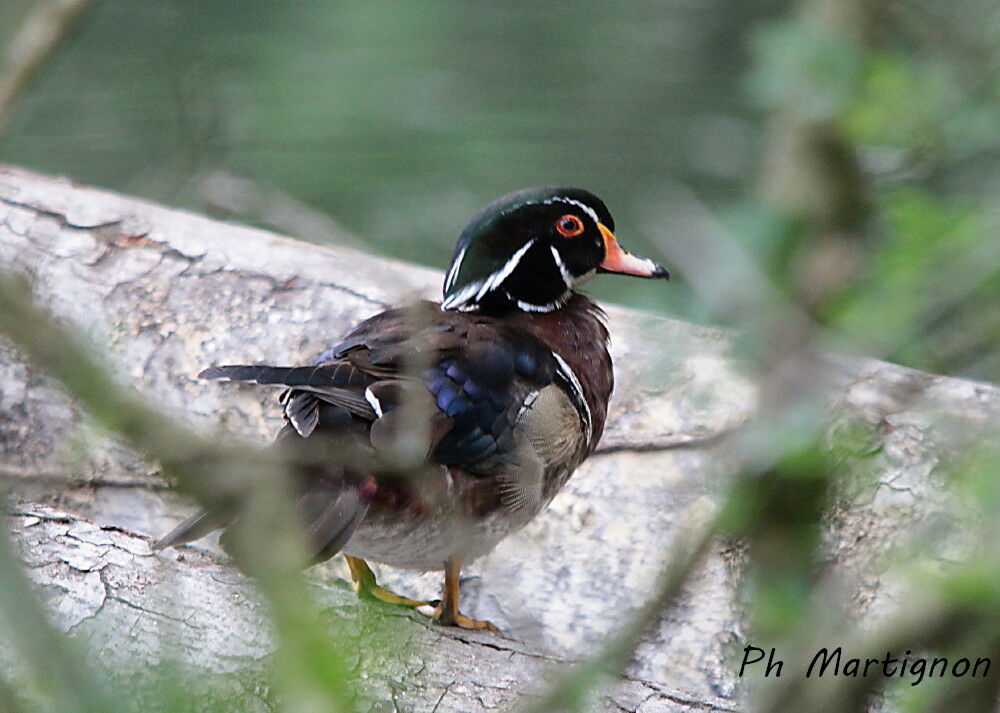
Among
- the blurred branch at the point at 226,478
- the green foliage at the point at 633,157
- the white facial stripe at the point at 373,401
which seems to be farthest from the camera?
the white facial stripe at the point at 373,401

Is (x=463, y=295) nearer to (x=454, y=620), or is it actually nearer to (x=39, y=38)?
(x=454, y=620)

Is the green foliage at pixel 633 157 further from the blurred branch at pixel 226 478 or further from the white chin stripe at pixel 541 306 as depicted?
the white chin stripe at pixel 541 306

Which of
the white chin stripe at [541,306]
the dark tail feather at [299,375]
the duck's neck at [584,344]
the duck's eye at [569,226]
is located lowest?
the duck's neck at [584,344]

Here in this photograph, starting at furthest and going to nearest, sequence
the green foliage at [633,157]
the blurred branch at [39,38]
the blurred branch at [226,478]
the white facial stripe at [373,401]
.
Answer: the white facial stripe at [373,401]
the blurred branch at [39,38]
the green foliage at [633,157]
the blurred branch at [226,478]

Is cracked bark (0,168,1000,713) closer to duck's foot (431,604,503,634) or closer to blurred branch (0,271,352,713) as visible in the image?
duck's foot (431,604,503,634)

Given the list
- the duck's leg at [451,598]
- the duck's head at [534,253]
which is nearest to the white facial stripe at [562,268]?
the duck's head at [534,253]

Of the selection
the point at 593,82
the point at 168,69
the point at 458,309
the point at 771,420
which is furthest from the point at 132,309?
the point at 771,420

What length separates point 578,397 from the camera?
67.0 inches

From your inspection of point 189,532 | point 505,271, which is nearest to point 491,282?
point 505,271

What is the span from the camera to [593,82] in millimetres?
2928

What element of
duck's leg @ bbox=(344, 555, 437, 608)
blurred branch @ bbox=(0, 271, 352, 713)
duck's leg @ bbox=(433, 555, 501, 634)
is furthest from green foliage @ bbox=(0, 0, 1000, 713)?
duck's leg @ bbox=(344, 555, 437, 608)

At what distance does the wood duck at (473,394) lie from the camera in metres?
1.37

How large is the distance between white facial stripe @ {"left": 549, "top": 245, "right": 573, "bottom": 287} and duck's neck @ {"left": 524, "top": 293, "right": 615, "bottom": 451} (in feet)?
0.12

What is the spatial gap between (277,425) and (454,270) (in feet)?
1.64
